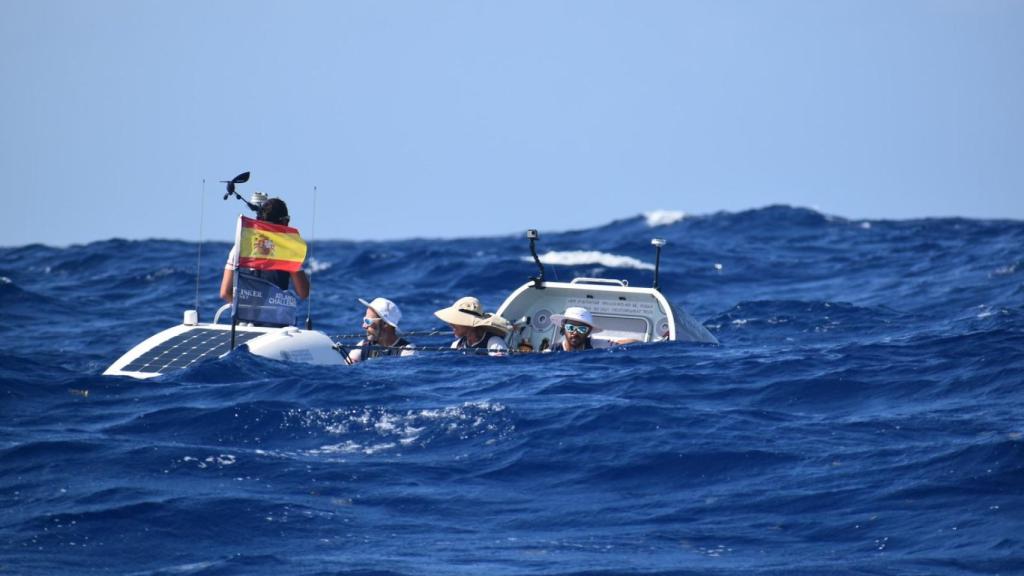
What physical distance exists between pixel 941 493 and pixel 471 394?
490cm

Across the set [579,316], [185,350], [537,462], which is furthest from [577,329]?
[537,462]

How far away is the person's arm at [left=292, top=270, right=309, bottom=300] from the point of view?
581 inches

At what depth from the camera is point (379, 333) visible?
51.9 ft

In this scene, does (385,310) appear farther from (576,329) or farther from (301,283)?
(576,329)

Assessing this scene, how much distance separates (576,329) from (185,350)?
13.7 feet

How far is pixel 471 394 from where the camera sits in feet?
45.5

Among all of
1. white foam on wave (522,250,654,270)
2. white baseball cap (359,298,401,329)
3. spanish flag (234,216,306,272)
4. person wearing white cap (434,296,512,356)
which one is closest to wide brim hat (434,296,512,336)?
person wearing white cap (434,296,512,356)

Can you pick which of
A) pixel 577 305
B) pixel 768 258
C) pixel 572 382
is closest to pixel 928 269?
pixel 768 258

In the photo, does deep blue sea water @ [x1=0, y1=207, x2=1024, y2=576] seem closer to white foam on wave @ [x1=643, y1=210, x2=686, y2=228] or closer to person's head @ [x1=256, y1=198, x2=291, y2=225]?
person's head @ [x1=256, y1=198, x2=291, y2=225]

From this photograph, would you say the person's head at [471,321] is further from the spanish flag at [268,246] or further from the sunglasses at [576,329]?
the spanish flag at [268,246]

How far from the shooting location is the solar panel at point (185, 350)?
47.5 ft

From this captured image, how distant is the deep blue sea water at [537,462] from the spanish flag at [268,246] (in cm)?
97

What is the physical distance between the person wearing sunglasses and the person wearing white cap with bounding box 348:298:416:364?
0.90 m

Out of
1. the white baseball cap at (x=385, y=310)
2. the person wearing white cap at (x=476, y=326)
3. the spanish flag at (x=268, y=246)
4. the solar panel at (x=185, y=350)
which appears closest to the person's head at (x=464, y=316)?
the person wearing white cap at (x=476, y=326)
